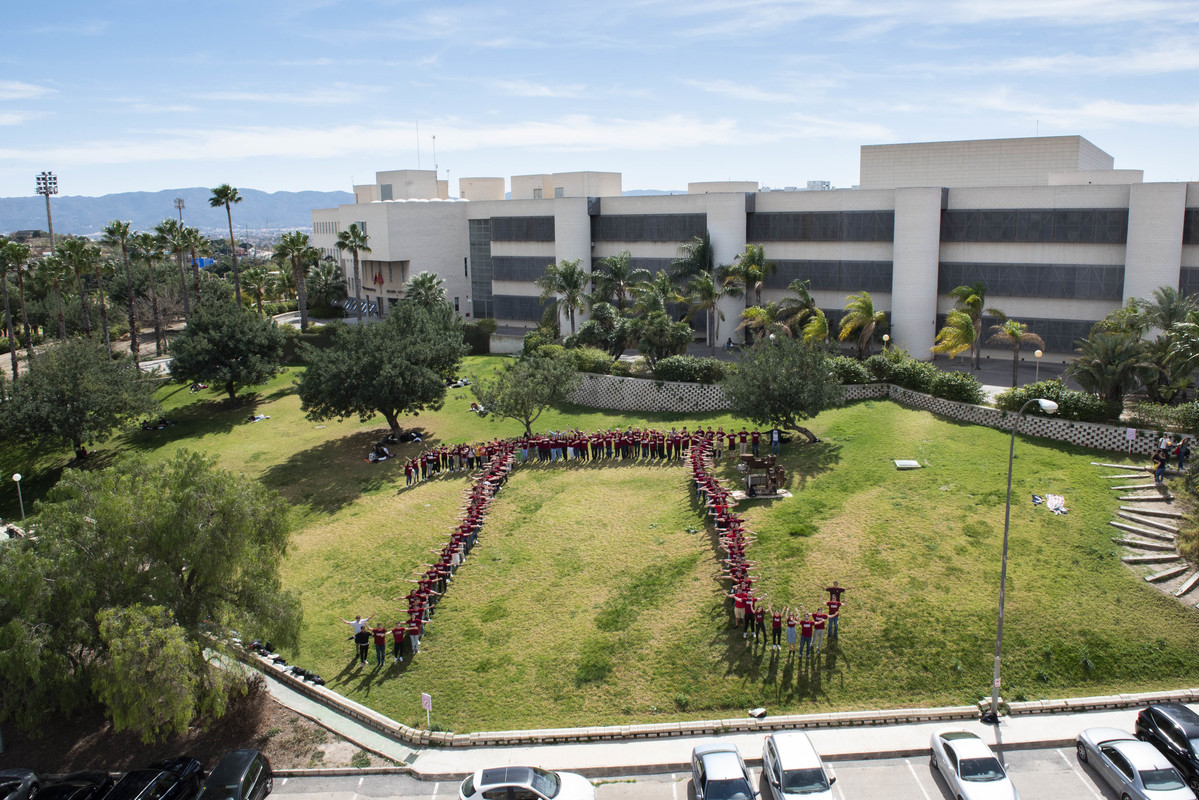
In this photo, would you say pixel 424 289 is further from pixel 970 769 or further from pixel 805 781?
pixel 970 769

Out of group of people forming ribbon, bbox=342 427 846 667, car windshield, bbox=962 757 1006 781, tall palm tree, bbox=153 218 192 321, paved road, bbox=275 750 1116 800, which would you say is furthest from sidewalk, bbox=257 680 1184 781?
tall palm tree, bbox=153 218 192 321

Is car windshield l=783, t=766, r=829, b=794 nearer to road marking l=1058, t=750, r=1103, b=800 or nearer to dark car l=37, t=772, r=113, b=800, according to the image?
road marking l=1058, t=750, r=1103, b=800

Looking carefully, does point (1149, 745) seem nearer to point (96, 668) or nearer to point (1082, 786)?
point (1082, 786)

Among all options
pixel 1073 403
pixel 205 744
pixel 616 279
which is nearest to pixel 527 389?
pixel 616 279

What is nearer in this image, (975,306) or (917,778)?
(917,778)

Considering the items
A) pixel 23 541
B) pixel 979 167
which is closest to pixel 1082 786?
pixel 23 541

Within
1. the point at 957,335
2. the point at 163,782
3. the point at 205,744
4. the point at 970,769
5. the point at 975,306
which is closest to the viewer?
the point at 970,769
